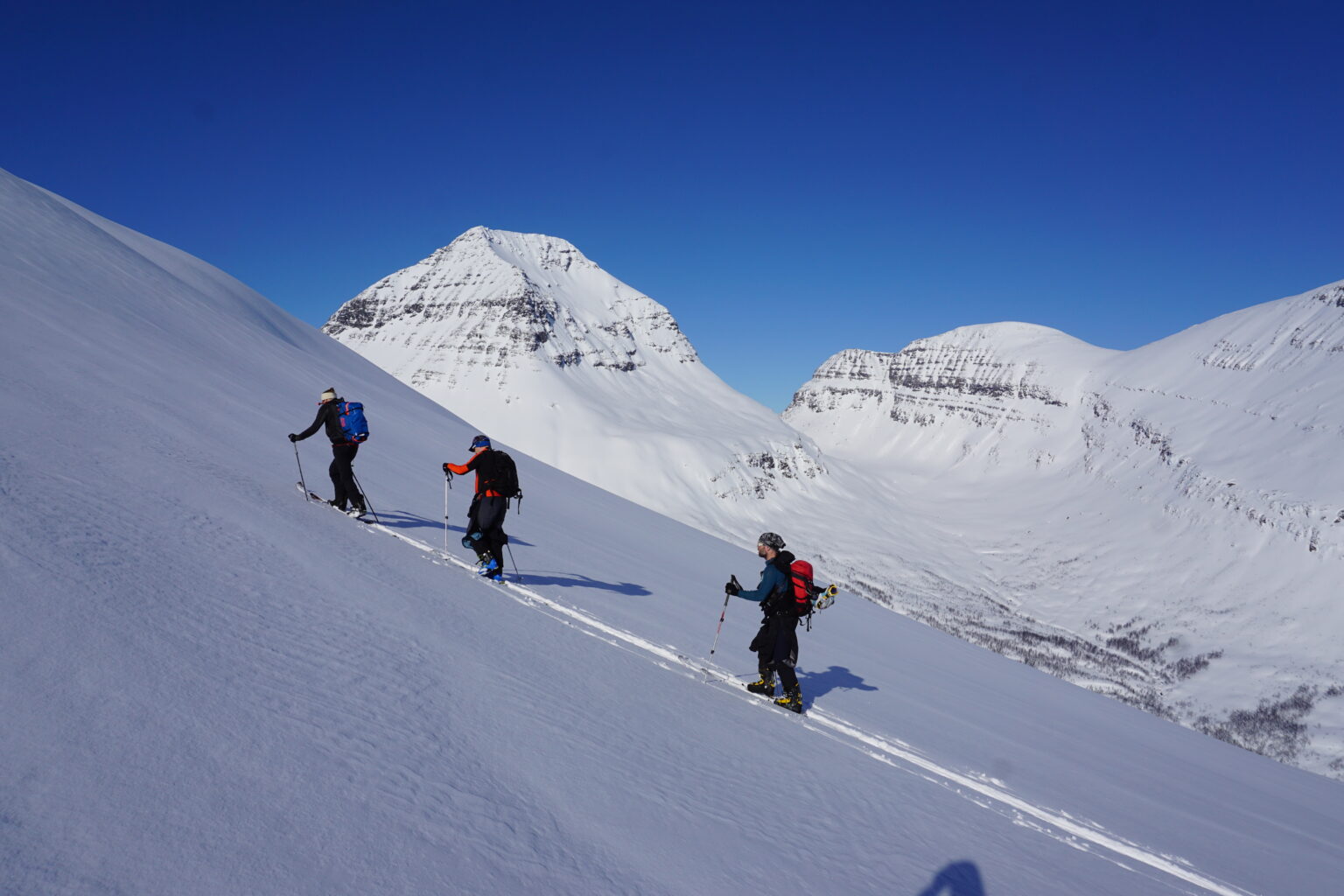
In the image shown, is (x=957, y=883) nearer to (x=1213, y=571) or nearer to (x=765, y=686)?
(x=765, y=686)

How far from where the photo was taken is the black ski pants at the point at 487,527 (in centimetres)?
979

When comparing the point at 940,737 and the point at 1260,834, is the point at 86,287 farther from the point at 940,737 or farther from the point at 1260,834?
the point at 1260,834

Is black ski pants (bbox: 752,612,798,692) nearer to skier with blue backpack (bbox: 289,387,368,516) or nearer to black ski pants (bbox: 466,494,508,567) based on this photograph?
black ski pants (bbox: 466,494,508,567)

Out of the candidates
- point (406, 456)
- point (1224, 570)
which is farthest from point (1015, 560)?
point (406, 456)

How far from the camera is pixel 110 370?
12453 mm

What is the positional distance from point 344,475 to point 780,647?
724 cm

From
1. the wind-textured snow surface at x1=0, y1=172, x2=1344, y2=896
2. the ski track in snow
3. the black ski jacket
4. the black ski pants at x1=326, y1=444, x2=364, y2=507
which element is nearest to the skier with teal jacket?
the ski track in snow

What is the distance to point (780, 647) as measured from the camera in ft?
27.1

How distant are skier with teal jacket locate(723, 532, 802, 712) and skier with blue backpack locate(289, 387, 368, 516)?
6344 mm

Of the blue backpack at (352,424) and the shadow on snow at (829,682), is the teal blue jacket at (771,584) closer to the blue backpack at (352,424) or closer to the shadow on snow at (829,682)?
the shadow on snow at (829,682)

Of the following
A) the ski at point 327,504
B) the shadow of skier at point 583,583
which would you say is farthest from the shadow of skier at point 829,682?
the ski at point 327,504

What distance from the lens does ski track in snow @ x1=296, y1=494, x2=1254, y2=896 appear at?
6.38m

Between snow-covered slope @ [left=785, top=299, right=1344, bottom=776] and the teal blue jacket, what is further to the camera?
snow-covered slope @ [left=785, top=299, right=1344, bottom=776]

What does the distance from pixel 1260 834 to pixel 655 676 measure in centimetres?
791
